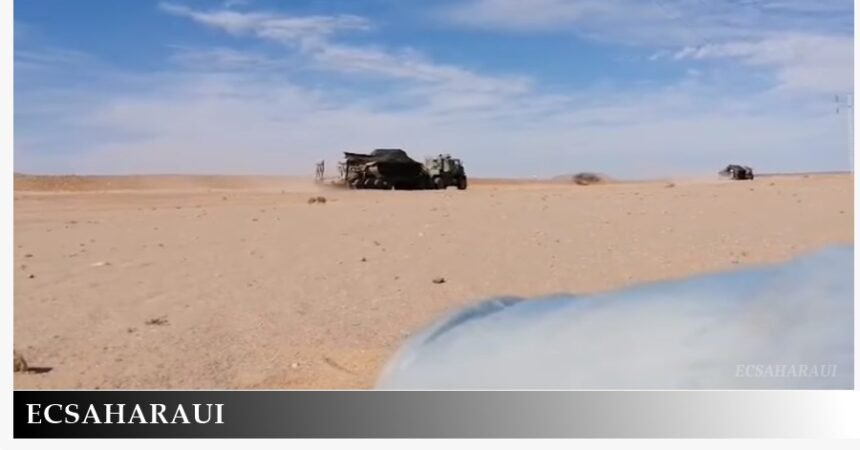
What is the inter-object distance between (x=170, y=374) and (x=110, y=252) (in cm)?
324

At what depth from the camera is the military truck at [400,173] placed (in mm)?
17859

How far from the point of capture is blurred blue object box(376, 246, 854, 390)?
546 centimetres

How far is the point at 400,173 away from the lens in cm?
2086

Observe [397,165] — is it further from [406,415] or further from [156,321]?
[406,415]

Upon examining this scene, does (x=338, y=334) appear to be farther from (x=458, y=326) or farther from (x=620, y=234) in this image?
(x=620, y=234)

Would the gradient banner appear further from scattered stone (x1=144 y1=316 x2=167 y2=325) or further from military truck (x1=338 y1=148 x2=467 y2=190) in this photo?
military truck (x1=338 y1=148 x2=467 y2=190)

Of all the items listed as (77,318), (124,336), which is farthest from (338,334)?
(77,318)

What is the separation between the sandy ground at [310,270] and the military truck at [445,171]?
10325 mm

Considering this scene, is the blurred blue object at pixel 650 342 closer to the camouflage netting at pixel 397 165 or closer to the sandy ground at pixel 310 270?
the sandy ground at pixel 310 270

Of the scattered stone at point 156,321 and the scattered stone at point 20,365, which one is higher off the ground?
the scattered stone at point 156,321

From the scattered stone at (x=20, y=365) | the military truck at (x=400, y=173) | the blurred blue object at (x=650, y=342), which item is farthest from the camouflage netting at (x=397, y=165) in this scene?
the scattered stone at (x=20, y=365)

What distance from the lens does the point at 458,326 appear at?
20.2ft

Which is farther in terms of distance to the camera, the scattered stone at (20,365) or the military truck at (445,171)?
the military truck at (445,171)

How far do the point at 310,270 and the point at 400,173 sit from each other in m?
13.4
